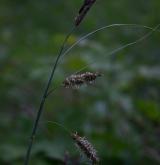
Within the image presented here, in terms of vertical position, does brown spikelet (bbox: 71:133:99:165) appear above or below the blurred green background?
below

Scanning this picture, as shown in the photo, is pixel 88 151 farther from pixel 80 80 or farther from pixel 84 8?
pixel 84 8

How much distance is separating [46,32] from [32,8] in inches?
38.4

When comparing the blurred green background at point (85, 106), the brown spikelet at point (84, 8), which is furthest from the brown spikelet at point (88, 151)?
the blurred green background at point (85, 106)

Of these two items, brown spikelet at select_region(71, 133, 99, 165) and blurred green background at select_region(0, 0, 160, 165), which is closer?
brown spikelet at select_region(71, 133, 99, 165)

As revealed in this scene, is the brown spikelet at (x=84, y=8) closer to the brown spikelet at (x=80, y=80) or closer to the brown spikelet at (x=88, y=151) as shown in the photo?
the brown spikelet at (x=80, y=80)

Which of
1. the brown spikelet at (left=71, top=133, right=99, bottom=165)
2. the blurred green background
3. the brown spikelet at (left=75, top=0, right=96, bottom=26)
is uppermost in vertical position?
the blurred green background

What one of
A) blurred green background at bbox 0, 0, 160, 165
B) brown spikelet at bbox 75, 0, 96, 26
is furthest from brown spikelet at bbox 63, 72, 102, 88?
blurred green background at bbox 0, 0, 160, 165

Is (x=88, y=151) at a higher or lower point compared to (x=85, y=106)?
lower

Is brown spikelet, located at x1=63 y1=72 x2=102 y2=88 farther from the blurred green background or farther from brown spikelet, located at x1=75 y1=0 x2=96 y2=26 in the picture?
the blurred green background

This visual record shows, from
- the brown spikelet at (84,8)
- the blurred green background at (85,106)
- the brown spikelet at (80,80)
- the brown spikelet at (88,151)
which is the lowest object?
the brown spikelet at (88,151)

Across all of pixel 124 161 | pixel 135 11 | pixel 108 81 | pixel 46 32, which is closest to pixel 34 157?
pixel 124 161

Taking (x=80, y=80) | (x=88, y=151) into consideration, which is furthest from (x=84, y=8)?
(x=88, y=151)

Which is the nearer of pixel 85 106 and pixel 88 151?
pixel 88 151

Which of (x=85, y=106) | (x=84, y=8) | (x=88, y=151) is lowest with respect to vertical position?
(x=88, y=151)
